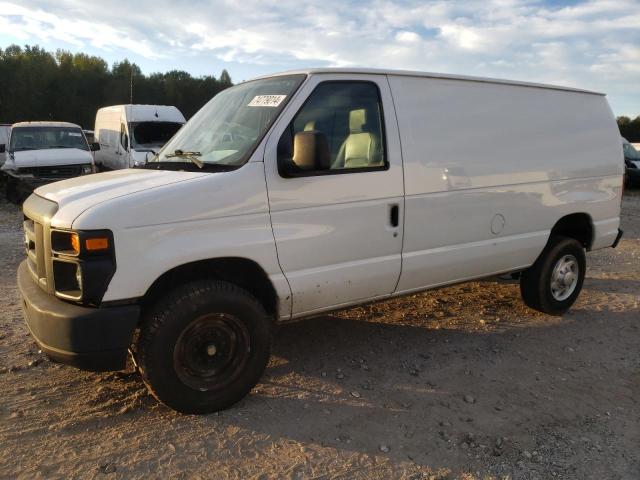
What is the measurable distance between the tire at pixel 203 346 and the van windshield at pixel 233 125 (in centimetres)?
88

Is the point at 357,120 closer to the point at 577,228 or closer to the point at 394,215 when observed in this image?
the point at 394,215

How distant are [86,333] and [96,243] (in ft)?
1.64

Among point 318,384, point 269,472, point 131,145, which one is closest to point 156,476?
point 269,472

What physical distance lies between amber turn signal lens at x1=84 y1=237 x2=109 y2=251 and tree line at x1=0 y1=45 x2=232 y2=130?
104ft

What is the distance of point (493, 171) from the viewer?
4.35m

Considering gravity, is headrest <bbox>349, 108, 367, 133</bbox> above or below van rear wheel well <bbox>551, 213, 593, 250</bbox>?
above

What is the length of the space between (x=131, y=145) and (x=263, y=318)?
11209 mm

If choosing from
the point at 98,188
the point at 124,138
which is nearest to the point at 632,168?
the point at 124,138

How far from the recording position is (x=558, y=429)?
3244 millimetres

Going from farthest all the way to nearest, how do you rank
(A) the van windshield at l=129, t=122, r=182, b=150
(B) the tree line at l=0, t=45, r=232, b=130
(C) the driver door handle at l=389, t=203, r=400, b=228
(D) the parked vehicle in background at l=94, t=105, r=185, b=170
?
(B) the tree line at l=0, t=45, r=232, b=130 → (A) the van windshield at l=129, t=122, r=182, b=150 → (D) the parked vehicle in background at l=94, t=105, r=185, b=170 → (C) the driver door handle at l=389, t=203, r=400, b=228

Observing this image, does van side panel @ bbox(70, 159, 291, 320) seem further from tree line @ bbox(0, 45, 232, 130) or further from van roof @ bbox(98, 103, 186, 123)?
tree line @ bbox(0, 45, 232, 130)

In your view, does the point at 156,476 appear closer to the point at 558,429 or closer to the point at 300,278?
the point at 300,278

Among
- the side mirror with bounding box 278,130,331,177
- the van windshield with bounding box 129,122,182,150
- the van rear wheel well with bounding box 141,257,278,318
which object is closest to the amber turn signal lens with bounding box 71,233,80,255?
the van rear wheel well with bounding box 141,257,278,318

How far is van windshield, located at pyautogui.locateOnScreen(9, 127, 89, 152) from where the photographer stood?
12.9 metres
